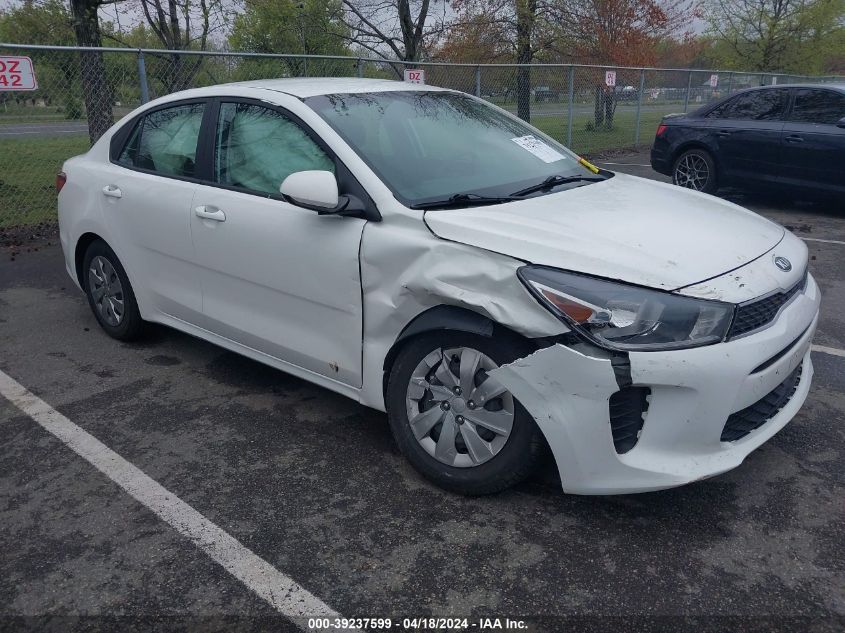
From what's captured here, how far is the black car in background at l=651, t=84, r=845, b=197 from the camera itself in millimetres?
8430

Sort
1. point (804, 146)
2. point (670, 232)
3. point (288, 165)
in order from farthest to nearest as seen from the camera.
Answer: point (804, 146) → point (288, 165) → point (670, 232)

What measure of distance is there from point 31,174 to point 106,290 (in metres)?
7.22

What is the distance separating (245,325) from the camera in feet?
12.4

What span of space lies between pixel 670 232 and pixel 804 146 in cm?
672

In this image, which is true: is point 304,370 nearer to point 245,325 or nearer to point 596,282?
point 245,325

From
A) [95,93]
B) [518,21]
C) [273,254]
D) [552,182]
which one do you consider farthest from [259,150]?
[518,21]

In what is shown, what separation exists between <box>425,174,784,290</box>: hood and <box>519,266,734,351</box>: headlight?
0.19ft

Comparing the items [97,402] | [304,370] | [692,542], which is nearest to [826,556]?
[692,542]

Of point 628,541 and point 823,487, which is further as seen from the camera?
point 823,487

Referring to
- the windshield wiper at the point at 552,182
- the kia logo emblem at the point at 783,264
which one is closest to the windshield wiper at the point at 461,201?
the windshield wiper at the point at 552,182

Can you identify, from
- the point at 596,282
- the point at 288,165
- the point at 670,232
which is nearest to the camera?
the point at 596,282

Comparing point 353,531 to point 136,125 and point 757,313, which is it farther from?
point 136,125

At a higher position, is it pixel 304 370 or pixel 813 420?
pixel 304 370

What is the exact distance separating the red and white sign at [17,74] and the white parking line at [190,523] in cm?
440
